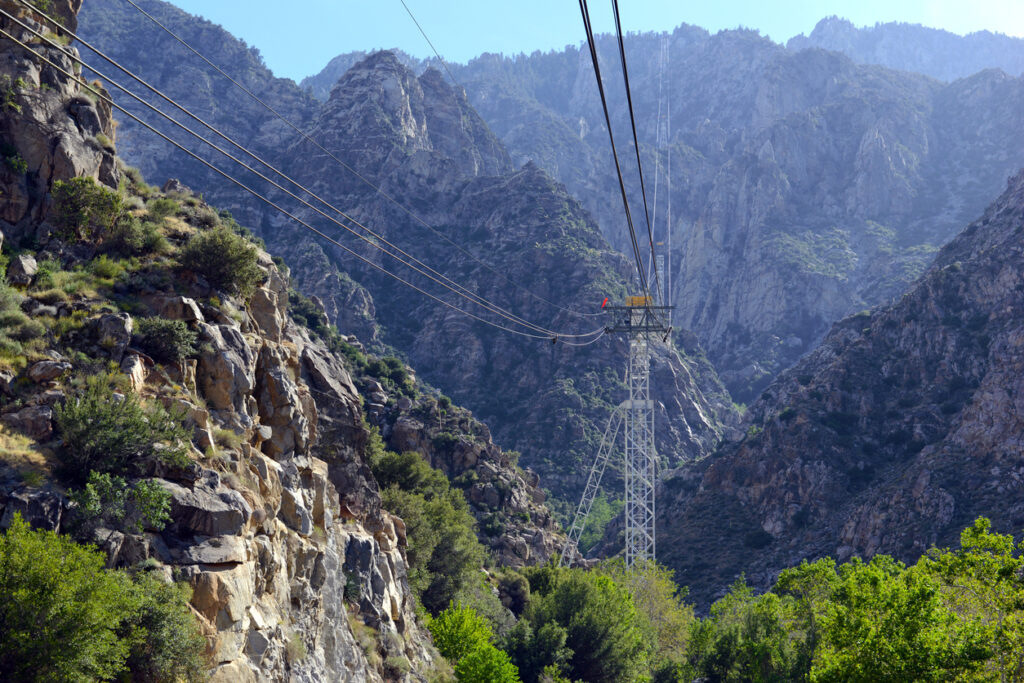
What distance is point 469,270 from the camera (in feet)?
424

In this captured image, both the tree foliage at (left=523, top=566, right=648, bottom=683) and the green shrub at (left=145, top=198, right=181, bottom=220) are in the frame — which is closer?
the green shrub at (left=145, top=198, right=181, bottom=220)

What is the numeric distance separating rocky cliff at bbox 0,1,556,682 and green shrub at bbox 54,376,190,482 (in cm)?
14

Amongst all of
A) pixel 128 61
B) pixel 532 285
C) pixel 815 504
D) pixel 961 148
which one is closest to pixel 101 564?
pixel 815 504

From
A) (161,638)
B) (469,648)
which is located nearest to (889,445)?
(469,648)

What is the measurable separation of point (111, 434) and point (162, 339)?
4.81 meters

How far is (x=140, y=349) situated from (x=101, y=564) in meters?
8.25

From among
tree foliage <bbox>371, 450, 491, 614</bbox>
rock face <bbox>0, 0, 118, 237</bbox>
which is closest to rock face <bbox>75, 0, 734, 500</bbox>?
tree foliage <bbox>371, 450, 491, 614</bbox>

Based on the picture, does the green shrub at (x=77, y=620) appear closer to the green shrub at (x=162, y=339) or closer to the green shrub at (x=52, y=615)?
the green shrub at (x=52, y=615)

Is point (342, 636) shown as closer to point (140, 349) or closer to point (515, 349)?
point (140, 349)

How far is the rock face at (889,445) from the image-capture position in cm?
6650

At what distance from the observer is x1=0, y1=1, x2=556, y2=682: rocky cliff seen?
18.8m

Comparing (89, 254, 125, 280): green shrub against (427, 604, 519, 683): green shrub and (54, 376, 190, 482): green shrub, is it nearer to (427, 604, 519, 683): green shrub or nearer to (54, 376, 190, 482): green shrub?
(54, 376, 190, 482): green shrub

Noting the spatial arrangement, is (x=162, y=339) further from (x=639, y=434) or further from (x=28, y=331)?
(x=639, y=434)

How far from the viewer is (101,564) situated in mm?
16172
